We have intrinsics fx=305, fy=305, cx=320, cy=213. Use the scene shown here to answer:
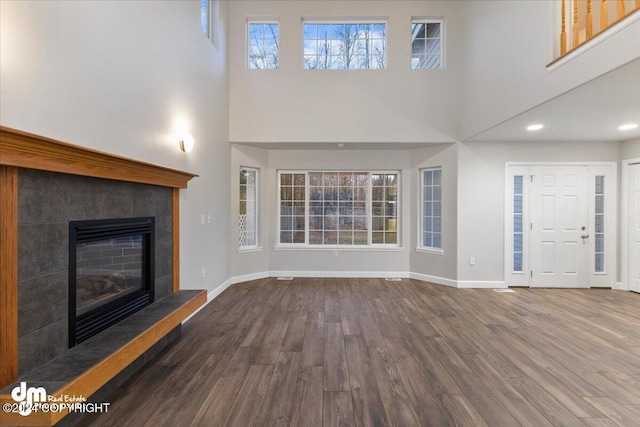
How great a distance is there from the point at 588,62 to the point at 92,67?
381 cm

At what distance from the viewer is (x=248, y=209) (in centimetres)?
568

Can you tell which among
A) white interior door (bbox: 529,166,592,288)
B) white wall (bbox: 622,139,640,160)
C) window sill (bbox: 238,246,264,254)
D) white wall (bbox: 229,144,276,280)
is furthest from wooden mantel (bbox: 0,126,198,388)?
white wall (bbox: 622,139,640,160)

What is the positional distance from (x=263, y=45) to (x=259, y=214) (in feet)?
9.87

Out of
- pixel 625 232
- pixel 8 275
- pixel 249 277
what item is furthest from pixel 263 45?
pixel 625 232

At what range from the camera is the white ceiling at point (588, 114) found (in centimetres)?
255

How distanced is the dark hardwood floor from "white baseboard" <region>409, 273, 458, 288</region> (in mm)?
884

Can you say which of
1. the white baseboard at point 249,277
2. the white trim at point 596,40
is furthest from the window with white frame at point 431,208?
the white baseboard at point 249,277

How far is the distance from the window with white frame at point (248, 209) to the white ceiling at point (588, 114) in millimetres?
3843

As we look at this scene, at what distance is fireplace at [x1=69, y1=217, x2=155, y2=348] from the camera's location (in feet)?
6.55

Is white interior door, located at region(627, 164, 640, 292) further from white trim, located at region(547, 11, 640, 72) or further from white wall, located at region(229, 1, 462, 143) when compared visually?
white trim, located at region(547, 11, 640, 72)

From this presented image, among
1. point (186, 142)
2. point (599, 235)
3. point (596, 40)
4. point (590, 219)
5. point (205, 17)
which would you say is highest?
point (205, 17)

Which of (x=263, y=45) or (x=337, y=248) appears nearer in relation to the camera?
(x=263, y=45)

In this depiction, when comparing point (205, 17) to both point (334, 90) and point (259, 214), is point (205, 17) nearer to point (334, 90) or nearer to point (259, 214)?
point (334, 90)

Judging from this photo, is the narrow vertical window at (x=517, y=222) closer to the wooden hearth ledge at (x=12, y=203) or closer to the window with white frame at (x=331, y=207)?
the window with white frame at (x=331, y=207)
